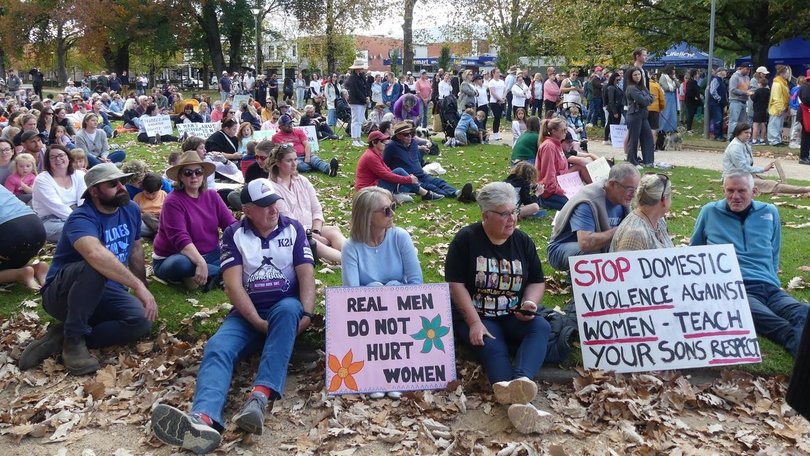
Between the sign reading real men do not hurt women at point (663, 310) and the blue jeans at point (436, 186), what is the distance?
21.0 feet

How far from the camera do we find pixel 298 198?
329 inches

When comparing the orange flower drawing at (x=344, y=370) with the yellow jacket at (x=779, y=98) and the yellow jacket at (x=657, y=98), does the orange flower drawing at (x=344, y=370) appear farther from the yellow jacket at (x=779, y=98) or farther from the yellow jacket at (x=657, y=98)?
the yellow jacket at (x=779, y=98)

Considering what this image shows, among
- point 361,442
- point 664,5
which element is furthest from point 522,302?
point 664,5

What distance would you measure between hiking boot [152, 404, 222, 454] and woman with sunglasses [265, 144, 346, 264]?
3.72 m

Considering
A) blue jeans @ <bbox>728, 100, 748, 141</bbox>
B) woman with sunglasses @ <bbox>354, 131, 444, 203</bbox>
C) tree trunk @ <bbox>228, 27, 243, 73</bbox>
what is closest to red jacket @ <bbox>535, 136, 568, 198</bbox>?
woman with sunglasses @ <bbox>354, 131, 444, 203</bbox>

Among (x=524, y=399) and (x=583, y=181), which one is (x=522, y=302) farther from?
(x=583, y=181)

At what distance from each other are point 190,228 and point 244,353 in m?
2.33

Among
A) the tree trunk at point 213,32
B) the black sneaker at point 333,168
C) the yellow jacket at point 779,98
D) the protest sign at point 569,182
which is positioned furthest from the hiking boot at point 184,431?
the tree trunk at point 213,32

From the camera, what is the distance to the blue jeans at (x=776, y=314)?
19.1 feet

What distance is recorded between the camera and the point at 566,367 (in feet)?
19.0

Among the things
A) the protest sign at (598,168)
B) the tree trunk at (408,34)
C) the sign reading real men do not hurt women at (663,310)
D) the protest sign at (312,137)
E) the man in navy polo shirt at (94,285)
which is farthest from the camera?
the tree trunk at (408,34)

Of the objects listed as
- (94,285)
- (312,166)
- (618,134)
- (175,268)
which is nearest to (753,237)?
(175,268)

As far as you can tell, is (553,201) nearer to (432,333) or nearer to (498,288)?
(498,288)

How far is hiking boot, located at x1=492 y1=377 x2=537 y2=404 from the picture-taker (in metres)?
4.86
